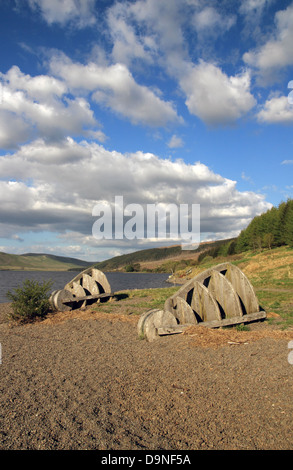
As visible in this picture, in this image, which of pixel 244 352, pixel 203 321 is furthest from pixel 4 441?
pixel 203 321

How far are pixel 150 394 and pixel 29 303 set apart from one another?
435 inches

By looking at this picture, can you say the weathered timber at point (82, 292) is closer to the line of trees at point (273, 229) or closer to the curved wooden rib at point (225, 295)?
the curved wooden rib at point (225, 295)

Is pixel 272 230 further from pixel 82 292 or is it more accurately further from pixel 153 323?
pixel 153 323

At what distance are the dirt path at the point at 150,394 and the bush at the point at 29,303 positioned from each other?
4.90 m

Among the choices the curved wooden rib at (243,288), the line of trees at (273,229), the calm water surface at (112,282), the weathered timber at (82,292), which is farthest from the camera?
the line of trees at (273,229)

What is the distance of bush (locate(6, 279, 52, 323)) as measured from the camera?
586 inches

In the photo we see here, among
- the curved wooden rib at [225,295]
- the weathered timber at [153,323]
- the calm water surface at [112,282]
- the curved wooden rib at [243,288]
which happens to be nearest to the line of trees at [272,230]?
the calm water surface at [112,282]

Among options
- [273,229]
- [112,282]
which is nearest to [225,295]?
[112,282]

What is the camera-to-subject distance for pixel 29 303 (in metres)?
15.3

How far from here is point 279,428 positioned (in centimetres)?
468

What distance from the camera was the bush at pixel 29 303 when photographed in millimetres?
14883

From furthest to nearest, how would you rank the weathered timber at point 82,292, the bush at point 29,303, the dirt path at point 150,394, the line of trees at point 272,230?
the line of trees at point 272,230, the weathered timber at point 82,292, the bush at point 29,303, the dirt path at point 150,394

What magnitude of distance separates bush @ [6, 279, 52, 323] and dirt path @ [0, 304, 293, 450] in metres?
4.90

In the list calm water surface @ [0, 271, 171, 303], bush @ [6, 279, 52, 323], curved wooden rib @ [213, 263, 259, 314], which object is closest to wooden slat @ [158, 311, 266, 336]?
curved wooden rib @ [213, 263, 259, 314]
